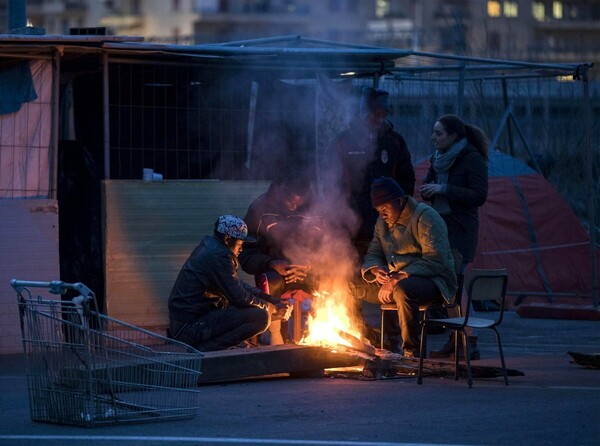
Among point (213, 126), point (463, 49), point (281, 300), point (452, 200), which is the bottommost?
point (281, 300)

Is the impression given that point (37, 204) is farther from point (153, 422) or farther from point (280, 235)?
point (153, 422)

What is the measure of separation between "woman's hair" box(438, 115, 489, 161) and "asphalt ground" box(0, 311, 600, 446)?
214cm

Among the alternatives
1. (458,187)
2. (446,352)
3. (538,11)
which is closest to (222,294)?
(446,352)

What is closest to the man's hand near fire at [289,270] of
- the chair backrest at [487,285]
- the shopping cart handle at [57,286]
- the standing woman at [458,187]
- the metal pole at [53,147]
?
the standing woman at [458,187]

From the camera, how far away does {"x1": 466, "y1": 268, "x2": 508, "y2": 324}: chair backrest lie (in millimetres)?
9773

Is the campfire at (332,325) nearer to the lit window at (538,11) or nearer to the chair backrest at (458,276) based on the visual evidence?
the chair backrest at (458,276)

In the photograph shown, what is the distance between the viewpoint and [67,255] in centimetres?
Answer: 1362

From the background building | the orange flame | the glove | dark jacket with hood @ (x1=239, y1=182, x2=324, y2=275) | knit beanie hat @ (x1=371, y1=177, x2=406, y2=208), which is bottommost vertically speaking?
the orange flame

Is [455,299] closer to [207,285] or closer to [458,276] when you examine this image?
[458,276]

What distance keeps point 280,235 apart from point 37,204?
2.53 meters

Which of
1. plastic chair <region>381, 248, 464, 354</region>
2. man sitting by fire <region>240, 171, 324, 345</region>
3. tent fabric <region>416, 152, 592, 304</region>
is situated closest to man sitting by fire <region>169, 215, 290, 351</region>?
man sitting by fire <region>240, 171, 324, 345</region>

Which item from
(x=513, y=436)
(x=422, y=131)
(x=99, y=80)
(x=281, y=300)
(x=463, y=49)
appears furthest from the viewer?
(x=463, y=49)

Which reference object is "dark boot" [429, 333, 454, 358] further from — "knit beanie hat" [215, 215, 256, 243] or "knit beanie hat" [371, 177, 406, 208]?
"knit beanie hat" [215, 215, 256, 243]

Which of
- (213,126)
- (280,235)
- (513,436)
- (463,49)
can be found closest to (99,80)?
(213,126)
